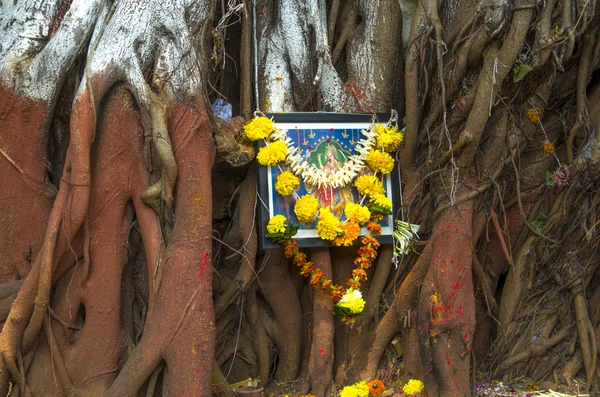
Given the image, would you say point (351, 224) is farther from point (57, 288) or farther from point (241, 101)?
point (57, 288)

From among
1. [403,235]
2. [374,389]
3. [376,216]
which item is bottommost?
[374,389]

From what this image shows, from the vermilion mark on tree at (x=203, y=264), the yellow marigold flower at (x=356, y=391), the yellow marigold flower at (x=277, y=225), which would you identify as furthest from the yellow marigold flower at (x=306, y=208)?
the yellow marigold flower at (x=356, y=391)

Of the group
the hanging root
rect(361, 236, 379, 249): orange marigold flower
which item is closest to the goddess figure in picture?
rect(361, 236, 379, 249): orange marigold flower

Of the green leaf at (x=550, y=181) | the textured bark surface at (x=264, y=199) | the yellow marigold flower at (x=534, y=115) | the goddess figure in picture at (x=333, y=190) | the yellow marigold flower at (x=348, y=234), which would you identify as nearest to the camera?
the textured bark surface at (x=264, y=199)

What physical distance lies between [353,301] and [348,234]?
0.40 meters

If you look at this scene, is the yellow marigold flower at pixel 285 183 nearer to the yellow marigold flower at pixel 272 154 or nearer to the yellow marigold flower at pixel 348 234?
the yellow marigold flower at pixel 272 154

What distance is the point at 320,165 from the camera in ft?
14.9

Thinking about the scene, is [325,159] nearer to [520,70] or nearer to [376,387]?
[520,70]

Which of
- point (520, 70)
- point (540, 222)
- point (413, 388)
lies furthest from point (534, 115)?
point (413, 388)

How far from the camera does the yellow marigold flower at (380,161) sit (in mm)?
4555

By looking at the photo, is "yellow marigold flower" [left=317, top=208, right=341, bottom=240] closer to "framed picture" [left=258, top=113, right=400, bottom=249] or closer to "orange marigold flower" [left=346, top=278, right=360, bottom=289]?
"framed picture" [left=258, top=113, right=400, bottom=249]

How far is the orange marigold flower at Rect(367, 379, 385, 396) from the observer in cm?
447

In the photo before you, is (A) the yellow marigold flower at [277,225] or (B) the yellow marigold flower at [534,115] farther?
(B) the yellow marigold flower at [534,115]

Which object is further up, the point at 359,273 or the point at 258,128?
the point at 258,128
